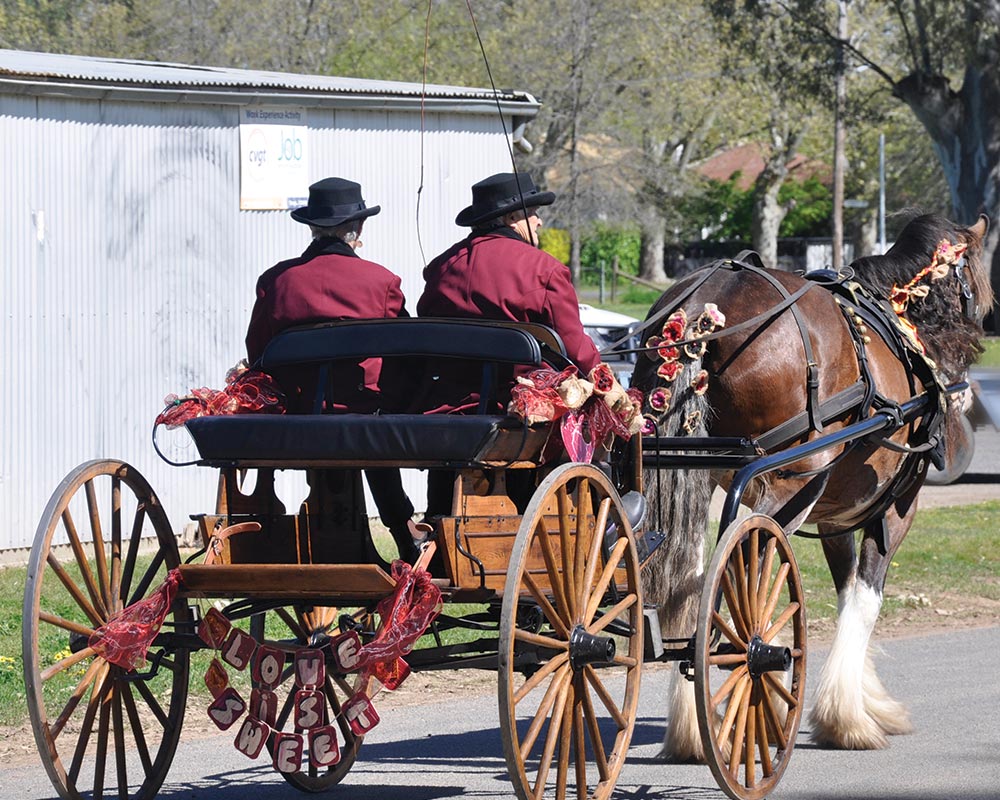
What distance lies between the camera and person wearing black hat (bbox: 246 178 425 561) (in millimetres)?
5508

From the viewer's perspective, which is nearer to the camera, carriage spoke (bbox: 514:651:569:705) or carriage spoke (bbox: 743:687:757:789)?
carriage spoke (bbox: 514:651:569:705)

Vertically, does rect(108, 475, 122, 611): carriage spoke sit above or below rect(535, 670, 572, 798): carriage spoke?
above

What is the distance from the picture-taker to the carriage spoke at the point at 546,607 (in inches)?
188

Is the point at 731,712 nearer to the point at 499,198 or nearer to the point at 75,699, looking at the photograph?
the point at 499,198

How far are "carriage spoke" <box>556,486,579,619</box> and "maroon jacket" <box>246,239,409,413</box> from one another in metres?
0.94

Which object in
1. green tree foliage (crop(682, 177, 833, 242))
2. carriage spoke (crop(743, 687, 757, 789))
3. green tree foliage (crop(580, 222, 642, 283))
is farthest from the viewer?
green tree foliage (crop(682, 177, 833, 242))

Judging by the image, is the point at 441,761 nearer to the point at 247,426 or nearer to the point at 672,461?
the point at 672,461

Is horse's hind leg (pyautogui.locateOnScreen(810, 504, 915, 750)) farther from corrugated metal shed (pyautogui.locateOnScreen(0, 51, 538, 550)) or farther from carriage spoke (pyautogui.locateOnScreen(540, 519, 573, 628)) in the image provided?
corrugated metal shed (pyautogui.locateOnScreen(0, 51, 538, 550))

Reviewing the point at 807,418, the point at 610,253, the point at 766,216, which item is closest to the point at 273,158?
the point at 807,418

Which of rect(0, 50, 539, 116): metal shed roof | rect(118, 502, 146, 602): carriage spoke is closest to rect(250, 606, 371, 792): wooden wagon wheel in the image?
rect(118, 502, 146, 602): carriage spoke

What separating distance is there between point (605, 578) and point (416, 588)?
0.69 metres

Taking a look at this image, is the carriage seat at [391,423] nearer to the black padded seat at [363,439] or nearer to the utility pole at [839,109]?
the black padded seat at [363,439]

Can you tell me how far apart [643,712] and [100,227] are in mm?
6161

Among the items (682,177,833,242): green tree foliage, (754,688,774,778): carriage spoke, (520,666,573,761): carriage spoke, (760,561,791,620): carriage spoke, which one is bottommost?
(754,688,774,778): carriage spoke
